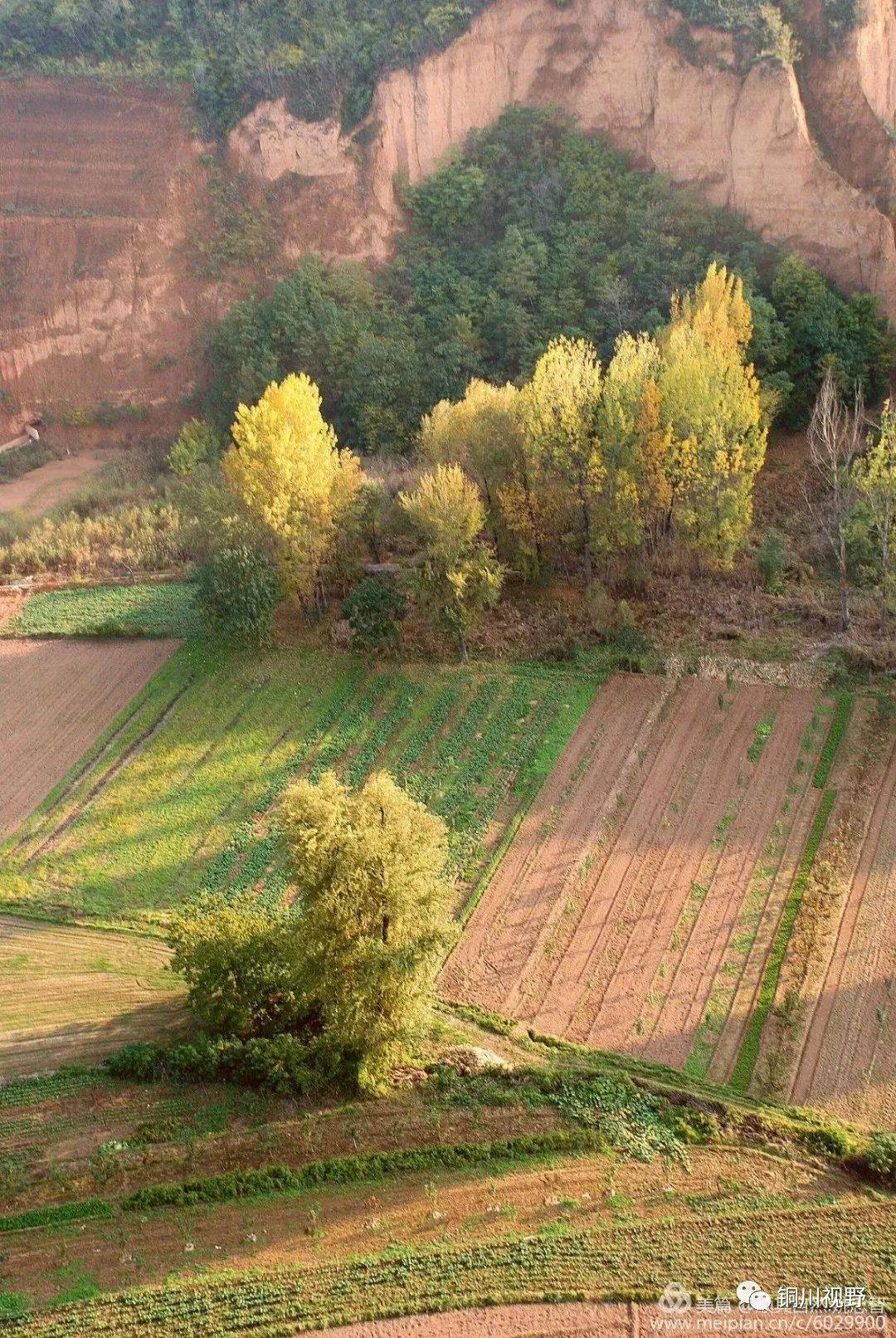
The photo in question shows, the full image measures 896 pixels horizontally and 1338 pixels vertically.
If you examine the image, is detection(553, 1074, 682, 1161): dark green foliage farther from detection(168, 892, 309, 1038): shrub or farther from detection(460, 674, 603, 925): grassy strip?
detection(168, 892, 309, 1038): shrub

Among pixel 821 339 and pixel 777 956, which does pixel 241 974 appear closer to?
pixel 777 956

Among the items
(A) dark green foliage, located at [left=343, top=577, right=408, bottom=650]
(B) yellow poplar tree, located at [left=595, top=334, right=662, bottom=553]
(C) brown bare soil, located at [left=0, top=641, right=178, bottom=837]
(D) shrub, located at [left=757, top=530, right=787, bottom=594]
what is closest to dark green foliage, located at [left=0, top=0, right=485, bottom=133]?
(B) yellow poplar tree, located at [left=595, top=334, right=662, bottom=553]

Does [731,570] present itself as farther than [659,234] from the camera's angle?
No

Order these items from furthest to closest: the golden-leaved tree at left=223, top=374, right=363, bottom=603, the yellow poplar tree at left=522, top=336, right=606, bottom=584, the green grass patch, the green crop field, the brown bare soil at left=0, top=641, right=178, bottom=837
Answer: the green grass patch < the golden-leaved tree at left=223, top=374, right=363, bottom=603 < the yellow poplar tree at left=522, top=336, right=606, bottom=584 < the brown bare soil at left=0, top=641, right=178, bottom=837 < the green crop field

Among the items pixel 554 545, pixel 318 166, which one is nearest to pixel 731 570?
pixel 554 545

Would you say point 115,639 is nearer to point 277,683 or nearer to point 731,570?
point 277,683
